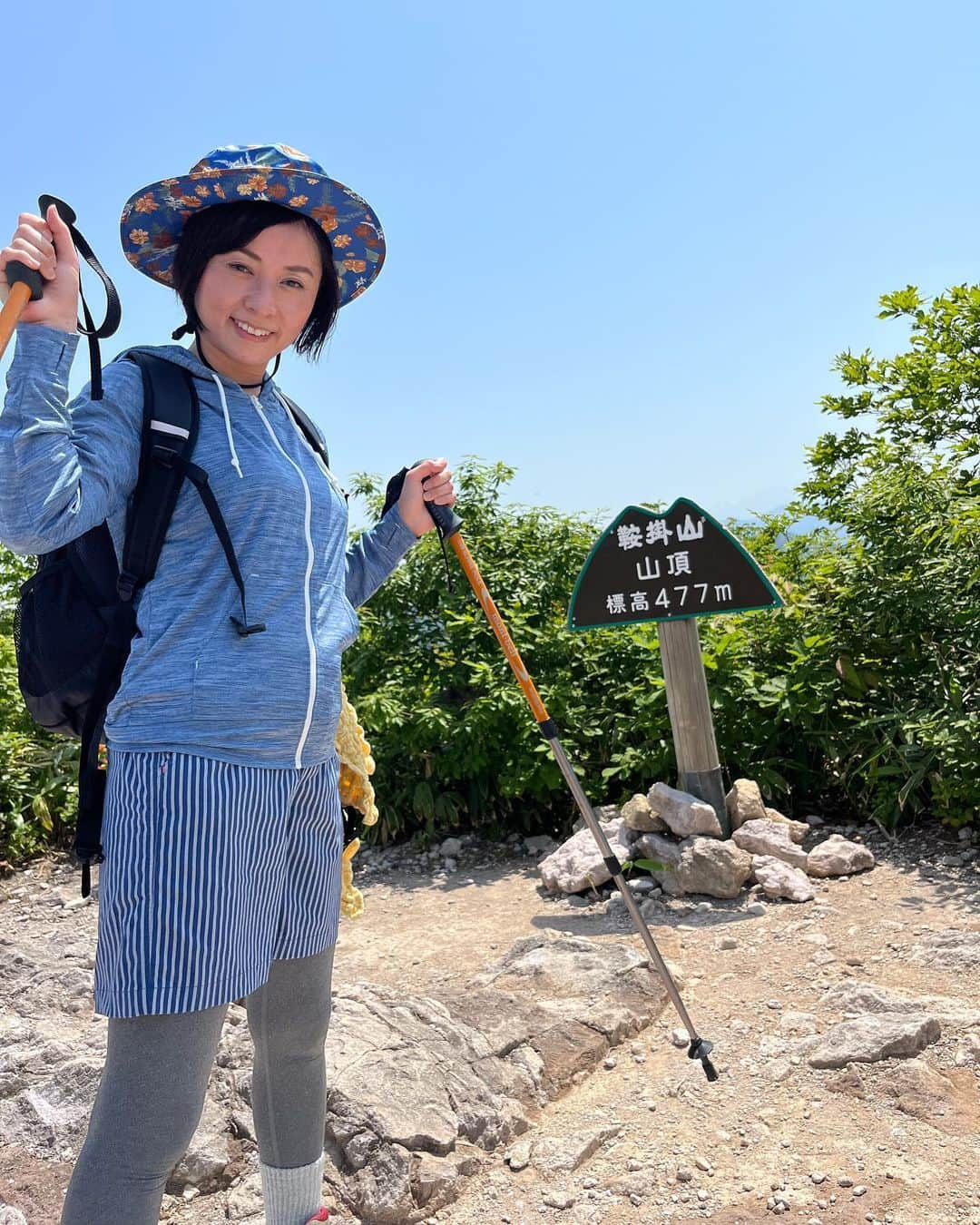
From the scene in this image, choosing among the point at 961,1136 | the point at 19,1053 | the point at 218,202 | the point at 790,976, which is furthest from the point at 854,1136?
the point at 218,202

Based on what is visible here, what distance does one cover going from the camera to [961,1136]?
99.3 inches

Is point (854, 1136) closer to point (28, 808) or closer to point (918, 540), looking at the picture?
point (918, 540)

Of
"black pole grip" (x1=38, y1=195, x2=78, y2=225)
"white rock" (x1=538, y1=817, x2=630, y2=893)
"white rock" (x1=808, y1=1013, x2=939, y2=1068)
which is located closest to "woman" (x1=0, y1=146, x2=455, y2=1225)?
"black pole grip" (x1=38, y1=195, x2=78, y2=225)

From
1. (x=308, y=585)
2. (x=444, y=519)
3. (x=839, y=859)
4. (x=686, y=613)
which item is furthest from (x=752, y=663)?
(x=308, y=585)

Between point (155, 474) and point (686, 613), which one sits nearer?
point (155, 474)

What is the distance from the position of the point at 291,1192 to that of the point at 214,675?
106 centimetres

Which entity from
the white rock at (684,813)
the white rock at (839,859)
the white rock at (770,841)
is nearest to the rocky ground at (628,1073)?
the white rock at (839,859)

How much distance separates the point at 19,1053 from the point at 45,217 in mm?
2388

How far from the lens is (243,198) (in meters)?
1.83

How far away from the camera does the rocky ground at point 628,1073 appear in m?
2.40

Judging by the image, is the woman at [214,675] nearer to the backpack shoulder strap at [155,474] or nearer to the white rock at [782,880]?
the backpack shoulder strap at [155,474]

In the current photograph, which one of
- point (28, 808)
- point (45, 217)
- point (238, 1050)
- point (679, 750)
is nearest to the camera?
point (45, 217)

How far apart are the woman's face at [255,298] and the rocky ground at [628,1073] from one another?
184 cm

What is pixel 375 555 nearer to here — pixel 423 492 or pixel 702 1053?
pixel 423 492
